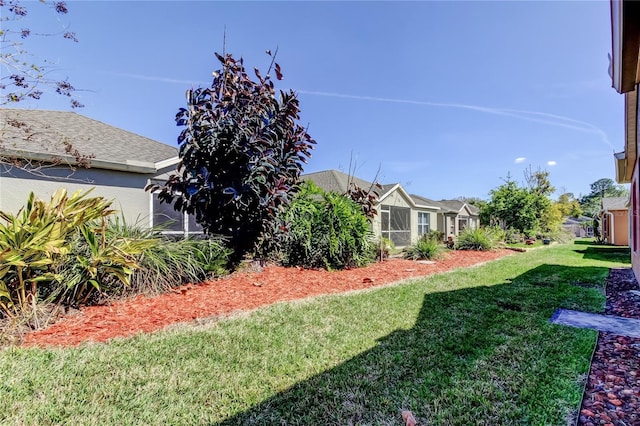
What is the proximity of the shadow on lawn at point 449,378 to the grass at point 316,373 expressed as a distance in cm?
1

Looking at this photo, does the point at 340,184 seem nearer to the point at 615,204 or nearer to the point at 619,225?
the point at 619,225

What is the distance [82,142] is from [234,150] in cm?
540

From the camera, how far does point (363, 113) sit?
1730cm

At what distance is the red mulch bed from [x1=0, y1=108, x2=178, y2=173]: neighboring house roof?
13.2ft

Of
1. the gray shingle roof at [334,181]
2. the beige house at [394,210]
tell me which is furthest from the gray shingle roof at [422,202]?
the gray shingle roof at [334,181]

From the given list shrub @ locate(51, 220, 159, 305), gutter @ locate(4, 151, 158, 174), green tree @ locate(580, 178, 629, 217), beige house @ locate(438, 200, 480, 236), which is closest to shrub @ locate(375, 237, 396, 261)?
gutter @ locate(4, 151, 158, 174)

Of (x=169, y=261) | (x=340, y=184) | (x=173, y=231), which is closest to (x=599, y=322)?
(x=169, y=261)

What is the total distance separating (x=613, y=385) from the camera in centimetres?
262

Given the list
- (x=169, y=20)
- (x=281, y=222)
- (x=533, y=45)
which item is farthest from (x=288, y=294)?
(x=533, y=45)

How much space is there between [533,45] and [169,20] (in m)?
10.3

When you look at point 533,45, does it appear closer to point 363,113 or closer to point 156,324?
point 363,113

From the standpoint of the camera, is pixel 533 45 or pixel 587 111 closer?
pixel 533 45

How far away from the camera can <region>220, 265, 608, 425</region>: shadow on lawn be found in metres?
2.22

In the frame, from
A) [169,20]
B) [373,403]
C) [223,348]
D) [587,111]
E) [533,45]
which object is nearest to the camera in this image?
[373,403]
